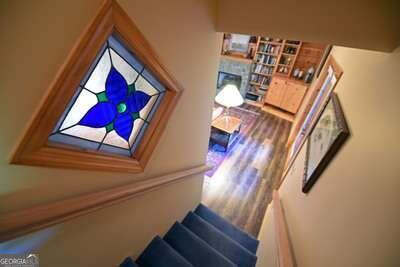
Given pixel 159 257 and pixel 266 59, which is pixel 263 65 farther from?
pixel 159 257

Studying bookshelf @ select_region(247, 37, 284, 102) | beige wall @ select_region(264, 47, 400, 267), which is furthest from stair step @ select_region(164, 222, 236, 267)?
bookshelf @ select_region(247, 37, 284, 102)

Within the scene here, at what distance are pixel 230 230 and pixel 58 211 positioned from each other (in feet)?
7.44

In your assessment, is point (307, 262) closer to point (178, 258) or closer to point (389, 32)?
point (178, 258)

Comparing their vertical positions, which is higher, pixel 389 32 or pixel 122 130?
pixel 389 32

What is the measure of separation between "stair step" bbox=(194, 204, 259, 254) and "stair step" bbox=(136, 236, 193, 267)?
94 centimetres

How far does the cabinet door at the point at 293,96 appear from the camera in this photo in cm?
604

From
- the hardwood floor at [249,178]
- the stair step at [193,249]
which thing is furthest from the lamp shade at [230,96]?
the stair step at [193,249]

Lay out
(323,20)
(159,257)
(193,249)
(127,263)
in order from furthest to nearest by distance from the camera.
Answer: (193,249), (159,257), (127,263), (323,20)

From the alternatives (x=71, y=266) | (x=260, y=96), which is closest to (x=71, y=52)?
(x=71, y=266)

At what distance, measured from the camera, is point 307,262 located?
1296 mm

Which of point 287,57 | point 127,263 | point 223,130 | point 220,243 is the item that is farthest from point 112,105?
point 287,57

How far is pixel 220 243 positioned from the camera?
2.30 meters

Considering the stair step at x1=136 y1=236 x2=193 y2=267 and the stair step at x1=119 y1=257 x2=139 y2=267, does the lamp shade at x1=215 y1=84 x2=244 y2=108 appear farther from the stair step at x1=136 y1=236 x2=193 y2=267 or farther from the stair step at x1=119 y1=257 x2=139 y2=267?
the stair step at x1=119 y1=257 x2=139 y2=267

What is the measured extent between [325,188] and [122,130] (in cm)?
134
